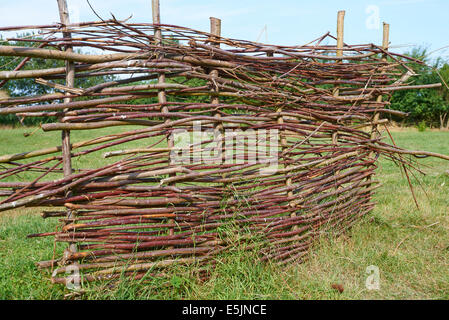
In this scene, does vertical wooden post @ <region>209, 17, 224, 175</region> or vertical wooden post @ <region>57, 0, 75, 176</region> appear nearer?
vertical wooden post @ <region>57, 0, 75, 176</region>

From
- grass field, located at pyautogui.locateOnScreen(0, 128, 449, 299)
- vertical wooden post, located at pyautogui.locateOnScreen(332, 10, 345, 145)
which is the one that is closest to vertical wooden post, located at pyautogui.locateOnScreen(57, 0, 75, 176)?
grass field, located at pyautogui.locateOnScreen(0, 128, 449, 299)

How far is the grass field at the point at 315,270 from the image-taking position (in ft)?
8.55

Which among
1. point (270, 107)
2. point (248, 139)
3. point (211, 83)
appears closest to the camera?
point (211, 83)

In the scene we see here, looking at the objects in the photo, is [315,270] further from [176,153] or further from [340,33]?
[340,33]

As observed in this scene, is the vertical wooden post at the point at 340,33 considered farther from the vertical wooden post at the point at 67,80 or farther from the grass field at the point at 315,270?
the vertical wooden post at the point at 67,80

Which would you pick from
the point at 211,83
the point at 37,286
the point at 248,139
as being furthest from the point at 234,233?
the point at 37,286

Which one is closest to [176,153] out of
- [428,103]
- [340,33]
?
[340,33]

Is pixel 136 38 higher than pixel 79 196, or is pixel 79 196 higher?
pixel 136 38

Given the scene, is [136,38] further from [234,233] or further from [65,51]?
[234,233]

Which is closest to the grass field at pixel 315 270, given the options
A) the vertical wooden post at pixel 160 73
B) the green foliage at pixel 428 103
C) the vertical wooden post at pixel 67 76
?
the vertical wooden post at pixel 160 73

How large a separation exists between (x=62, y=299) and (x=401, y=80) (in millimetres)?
4247

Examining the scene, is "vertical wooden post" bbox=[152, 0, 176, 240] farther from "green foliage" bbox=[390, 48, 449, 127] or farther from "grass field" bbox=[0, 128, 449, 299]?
"green foliage" bbox=[390, 48, 449, 127]

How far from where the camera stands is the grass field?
261 cm
